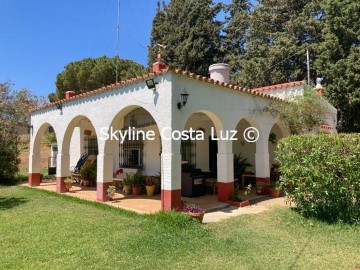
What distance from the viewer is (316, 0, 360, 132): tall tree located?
21328 millimetres

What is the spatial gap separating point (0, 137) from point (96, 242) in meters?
13.8

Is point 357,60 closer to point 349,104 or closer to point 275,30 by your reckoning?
point 349,104

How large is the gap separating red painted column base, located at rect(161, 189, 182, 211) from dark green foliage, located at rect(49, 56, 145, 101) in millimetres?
23339

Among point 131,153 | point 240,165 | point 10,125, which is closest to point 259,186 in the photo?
point 240,165

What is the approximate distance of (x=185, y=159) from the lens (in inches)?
640

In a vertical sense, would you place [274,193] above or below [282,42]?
below

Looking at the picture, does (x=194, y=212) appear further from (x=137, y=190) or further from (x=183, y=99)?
(x=137, y=190)

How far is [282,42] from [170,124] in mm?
24223

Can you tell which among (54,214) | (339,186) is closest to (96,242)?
(54,214)

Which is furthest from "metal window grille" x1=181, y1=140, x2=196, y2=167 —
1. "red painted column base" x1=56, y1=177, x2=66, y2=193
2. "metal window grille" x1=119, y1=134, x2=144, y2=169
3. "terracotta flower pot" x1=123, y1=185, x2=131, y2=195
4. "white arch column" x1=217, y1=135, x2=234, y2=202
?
"red painted column base" x1=56, y1=177, x2=66, y2=193

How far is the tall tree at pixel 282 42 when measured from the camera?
2900cm

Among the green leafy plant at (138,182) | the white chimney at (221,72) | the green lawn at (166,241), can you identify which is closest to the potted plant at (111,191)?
the green lawn at (166,241)

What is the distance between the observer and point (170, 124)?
9102 mm

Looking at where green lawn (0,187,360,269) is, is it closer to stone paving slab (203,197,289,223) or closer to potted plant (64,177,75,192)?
stone paving slab (203,197,289,223)
